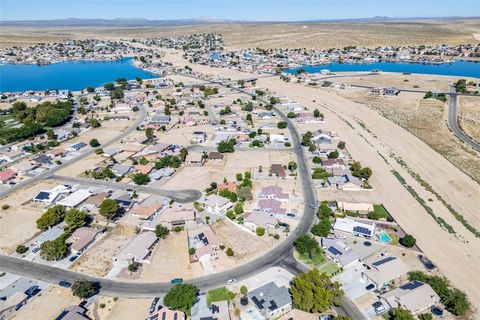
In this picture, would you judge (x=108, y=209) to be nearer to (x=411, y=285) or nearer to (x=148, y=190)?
(x=148, y=190)

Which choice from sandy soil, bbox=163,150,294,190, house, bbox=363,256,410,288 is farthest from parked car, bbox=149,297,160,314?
sandy soil, bbox=163,150,294,190

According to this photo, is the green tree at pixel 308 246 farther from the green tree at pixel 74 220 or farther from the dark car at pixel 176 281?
the green tree at pixel 74 220

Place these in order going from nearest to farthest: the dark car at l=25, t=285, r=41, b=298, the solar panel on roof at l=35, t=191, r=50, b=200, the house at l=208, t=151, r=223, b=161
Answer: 1. the dark car at l=25, t=285, r=41, b=298
2. the solar panel on roof at l=35, t=191, r=50, b=200
3. the house at l=208, t=151, r=223, b=161

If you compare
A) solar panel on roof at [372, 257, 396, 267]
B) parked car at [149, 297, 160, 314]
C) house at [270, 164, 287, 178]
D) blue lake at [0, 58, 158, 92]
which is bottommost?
blue lake at [0, 58, 158, 92]

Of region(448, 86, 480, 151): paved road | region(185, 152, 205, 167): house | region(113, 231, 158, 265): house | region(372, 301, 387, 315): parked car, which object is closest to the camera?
region(372, 301, 387, 315): parked car

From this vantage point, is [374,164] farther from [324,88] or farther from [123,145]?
[324,88]

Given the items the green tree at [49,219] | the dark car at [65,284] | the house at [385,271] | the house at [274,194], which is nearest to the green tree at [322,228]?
the house at [385,271]

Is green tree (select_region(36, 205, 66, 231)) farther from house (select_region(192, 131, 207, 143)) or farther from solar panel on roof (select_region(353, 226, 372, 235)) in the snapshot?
solar panel on roof (select_region(353, 226, 372, 235))
